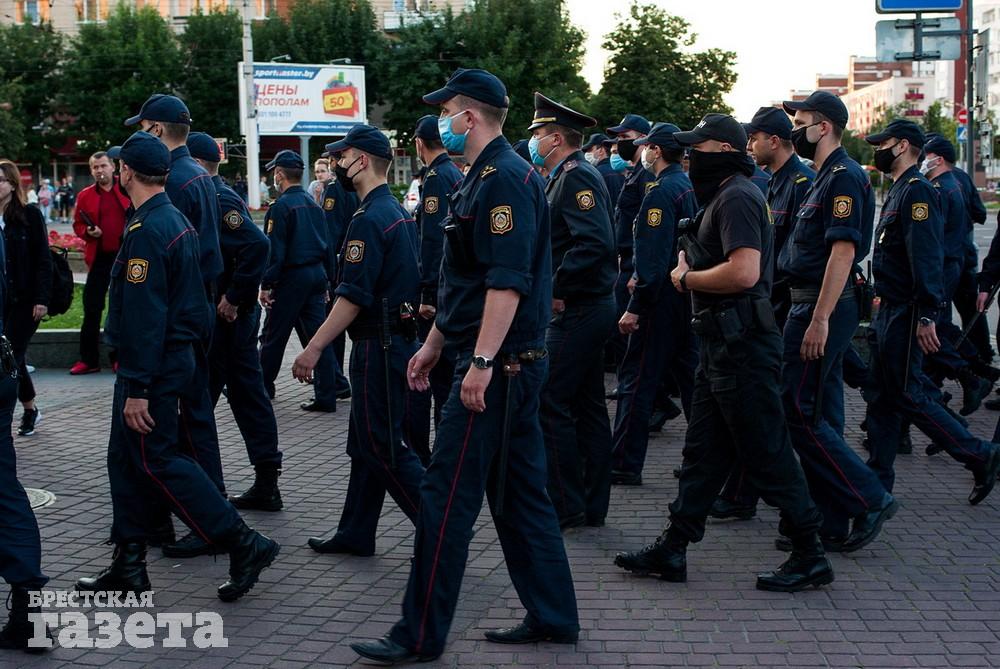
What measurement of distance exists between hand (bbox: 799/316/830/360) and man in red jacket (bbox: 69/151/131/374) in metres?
7.25

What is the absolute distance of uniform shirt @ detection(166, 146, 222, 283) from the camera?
6.04 m

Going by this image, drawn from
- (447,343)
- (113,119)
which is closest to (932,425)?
(447,343)

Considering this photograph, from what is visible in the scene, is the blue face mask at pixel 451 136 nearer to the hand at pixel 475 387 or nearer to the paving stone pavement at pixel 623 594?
the hand at pixel 475 387

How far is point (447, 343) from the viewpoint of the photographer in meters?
4.68

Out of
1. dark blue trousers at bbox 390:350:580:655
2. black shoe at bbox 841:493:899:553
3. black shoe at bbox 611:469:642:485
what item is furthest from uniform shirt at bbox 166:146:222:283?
black shoe at bbox 841:493:899:553

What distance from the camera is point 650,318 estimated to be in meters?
7.33

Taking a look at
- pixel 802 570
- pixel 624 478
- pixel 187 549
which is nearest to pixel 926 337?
pixel 624 478

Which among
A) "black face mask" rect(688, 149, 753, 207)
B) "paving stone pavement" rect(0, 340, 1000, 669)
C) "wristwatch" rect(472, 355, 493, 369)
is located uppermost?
"black face mask" rect(688, 149, 753, 207)

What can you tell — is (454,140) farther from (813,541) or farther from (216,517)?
(813,541)

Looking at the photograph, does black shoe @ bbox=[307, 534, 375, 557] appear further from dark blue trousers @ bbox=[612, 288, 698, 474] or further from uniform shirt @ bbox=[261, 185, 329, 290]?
uniform shirt @ bbox=[261, 185, 329, 290]

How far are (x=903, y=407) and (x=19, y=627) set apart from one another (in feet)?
15.2

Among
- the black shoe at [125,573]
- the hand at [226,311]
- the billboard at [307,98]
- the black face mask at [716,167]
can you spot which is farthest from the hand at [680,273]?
the billboard at [307,98]

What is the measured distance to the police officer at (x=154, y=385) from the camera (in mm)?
5066

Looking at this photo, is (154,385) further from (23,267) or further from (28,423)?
(28,423)
